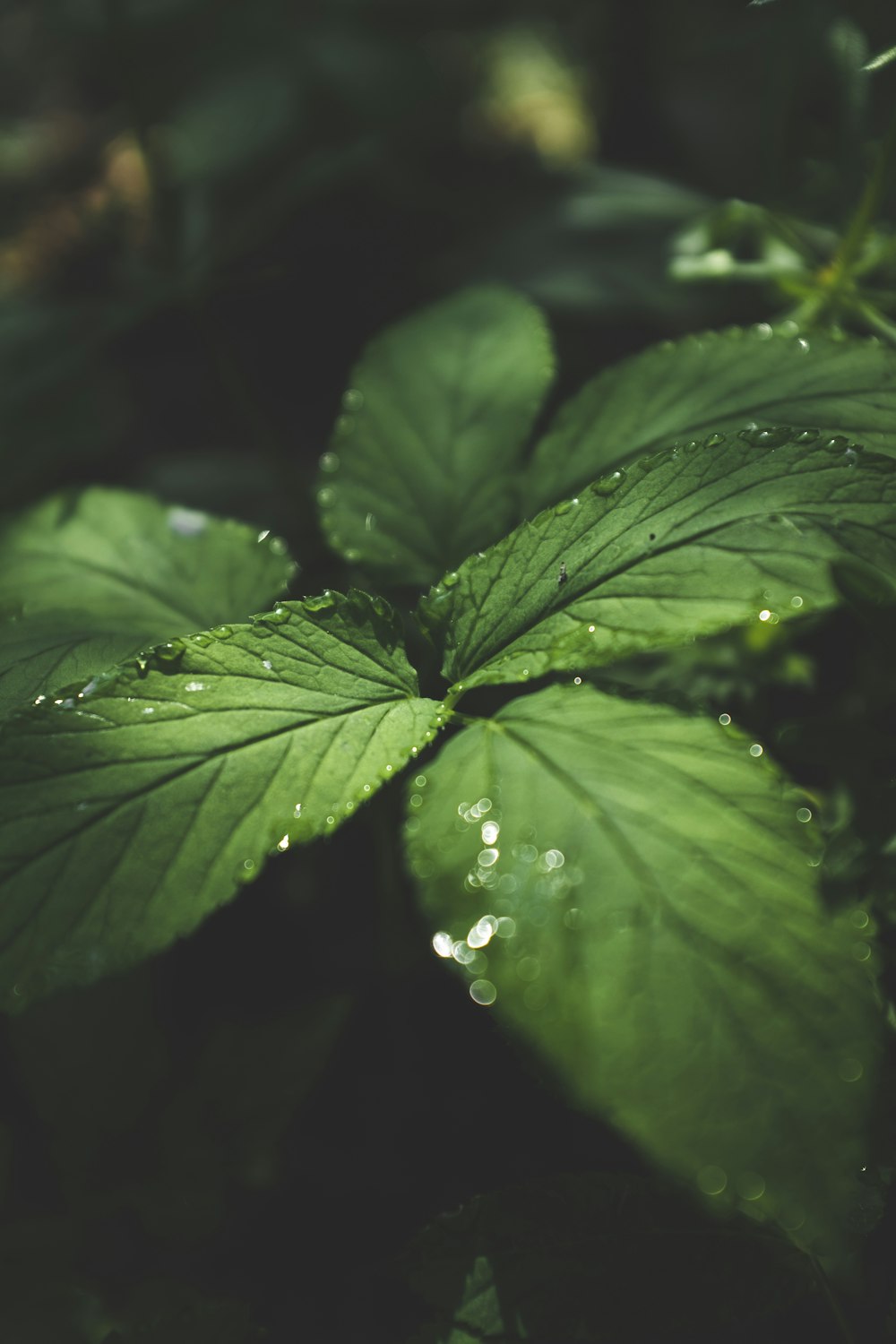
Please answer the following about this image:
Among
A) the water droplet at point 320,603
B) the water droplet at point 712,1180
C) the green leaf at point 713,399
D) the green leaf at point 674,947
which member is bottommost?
the water droplet at point 712,1180

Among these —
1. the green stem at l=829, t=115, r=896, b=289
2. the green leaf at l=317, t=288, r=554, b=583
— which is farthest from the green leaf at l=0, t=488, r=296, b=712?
the green stem at l=829, t=115, r=896, b=289

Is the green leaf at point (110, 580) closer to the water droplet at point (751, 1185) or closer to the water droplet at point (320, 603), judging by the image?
the water droplet at point (320, 603)

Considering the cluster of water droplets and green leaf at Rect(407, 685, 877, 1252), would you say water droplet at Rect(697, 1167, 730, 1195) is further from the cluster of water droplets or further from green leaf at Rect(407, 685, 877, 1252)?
the cluster of water droplets

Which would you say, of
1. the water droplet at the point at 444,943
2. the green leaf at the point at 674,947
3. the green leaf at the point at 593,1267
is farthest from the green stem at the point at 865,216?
the green leaf at the point at 593,1267

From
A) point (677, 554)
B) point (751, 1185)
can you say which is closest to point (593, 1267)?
point (751, 1185)

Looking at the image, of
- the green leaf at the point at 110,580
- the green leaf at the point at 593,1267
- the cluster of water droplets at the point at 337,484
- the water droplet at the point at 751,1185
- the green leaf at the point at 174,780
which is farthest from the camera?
the cluster of water droplets at the point at 337,484

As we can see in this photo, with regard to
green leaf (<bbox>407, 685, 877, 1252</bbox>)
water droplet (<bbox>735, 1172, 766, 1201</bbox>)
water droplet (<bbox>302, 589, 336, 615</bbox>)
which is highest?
water droplet (<bbox>302, 589, 336, 615</bbox>)

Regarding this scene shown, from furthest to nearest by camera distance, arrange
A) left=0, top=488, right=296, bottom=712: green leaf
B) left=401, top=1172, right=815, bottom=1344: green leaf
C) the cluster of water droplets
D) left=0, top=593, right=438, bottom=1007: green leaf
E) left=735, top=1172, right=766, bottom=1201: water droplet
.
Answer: the cluster of water droplets < left=0, top=488, right=296, bottom=712: green leaf < left=401, top=1172, right=815, bottom=1344: green leaf < left=0, top=593, right=438, bottom=1007: green leaf < left=735, top=1172, right=766, bottom=1201: water droplet
